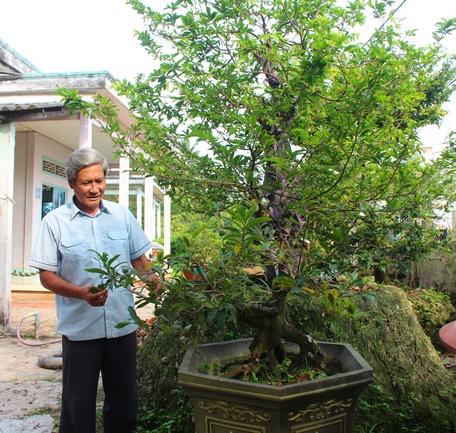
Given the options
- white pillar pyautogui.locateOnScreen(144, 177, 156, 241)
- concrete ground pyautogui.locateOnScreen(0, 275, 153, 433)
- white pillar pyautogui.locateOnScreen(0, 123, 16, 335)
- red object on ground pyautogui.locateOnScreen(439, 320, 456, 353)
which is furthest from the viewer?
white pillar pyautogui.locateOnScreen(144, 177, 156, 241)

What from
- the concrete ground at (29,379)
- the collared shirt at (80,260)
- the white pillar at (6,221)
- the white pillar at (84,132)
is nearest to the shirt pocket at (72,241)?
the collared shirt at (80,260)

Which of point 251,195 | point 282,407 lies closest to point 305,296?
point 282,407

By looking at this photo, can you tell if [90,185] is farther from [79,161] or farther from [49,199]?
[49,199]

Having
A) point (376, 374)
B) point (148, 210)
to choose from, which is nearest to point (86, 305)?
point (376, 374)

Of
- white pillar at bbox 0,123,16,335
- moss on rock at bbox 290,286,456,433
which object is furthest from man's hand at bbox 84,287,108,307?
white pillar at bbox 0,123,16,335

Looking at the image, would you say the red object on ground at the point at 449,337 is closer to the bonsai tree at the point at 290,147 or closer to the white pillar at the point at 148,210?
the bonsai tree at the point at 290,147

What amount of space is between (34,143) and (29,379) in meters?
6.17

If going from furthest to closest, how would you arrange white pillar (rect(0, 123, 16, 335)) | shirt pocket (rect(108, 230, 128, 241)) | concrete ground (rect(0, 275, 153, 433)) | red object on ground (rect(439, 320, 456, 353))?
white pillar (rect(0, 123, 16, 335)), red object on ground (rect(439, 320, 456, 353)), concrete ground (rect(0, 275, 153, 433)), shirt pocket (rect(108, 230, 128, 241))

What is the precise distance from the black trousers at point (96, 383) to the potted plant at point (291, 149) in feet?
2.39

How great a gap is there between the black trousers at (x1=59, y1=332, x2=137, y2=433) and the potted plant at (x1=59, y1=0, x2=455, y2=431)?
729mm

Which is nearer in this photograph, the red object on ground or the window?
the red object on ground

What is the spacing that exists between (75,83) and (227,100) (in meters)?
6.41

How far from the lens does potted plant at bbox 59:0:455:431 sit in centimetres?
160

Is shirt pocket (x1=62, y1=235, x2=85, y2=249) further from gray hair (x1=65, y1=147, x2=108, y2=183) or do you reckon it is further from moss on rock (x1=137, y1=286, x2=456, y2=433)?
moss on rock (x1=137, y1=286, x2=456, y2=433)
